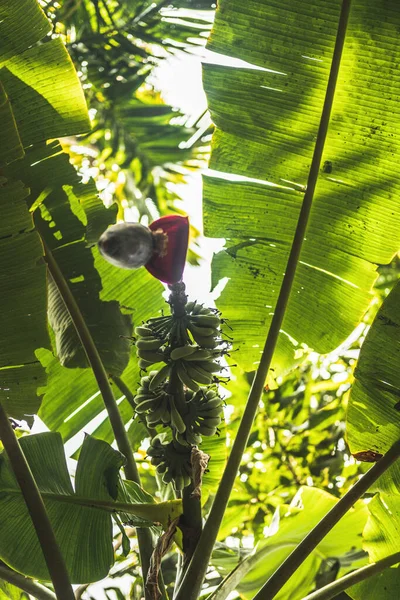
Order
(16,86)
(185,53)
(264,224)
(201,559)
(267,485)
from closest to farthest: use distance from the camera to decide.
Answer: (201,559) < (16,86) < (264,224) < (267,485) < (185,53)

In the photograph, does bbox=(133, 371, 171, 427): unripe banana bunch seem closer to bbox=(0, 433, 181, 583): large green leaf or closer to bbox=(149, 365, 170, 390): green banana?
bbox=(149, 365, 170, 390): green banana

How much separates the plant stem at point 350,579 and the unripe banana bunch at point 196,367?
561 millimetres

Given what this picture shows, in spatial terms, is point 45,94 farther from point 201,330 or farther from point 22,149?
point 201,330

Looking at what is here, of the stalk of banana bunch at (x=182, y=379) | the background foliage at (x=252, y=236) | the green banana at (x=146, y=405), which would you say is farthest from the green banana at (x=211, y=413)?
the background foliage at (x=252, y=236)

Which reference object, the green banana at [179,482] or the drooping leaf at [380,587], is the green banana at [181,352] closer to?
the green banana at [179,482]

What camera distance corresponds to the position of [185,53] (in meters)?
2.73

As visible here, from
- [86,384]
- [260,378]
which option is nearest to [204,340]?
[260,378]

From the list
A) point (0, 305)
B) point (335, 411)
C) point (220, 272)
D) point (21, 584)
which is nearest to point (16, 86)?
point (0, 305)

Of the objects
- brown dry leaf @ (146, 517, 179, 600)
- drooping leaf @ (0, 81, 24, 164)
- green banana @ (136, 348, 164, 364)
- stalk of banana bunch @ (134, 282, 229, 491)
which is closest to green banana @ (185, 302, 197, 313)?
stalk of banana bunch @ (134, 282, 229, 491)

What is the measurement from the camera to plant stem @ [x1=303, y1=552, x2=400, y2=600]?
1.25 meters

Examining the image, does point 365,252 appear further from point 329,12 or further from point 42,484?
point 42,484

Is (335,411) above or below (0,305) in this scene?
above

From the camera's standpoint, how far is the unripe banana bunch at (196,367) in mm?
1095

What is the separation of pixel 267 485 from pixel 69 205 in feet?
5.03
